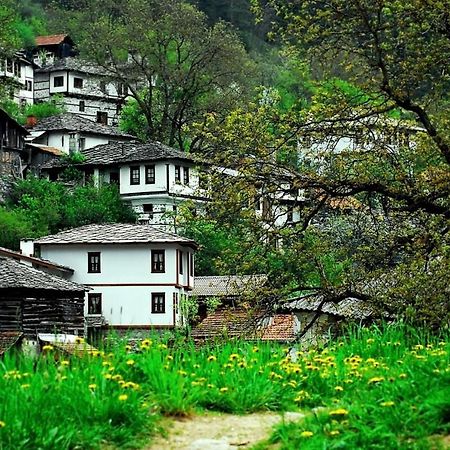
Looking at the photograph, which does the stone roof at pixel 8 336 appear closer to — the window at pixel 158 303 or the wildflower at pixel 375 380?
the window at pixel 158 303

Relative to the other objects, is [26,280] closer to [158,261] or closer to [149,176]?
[158,261]

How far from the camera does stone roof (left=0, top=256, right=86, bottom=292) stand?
36.6m

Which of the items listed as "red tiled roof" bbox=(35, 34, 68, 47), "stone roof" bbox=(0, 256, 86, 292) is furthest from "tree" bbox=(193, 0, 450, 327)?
"red tiled roof" bbox=(35, 34, 68, 47)

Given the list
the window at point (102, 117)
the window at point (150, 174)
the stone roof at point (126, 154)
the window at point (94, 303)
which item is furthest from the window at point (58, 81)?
the window at point (94, 303)

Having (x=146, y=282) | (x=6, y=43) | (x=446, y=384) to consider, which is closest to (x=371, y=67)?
(x=446, y=384)

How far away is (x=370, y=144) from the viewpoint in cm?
1822

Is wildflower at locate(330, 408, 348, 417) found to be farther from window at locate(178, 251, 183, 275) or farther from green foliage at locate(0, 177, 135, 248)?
green foliage at locate(0, 177, 135, 248)

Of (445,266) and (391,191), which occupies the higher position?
(391,191)

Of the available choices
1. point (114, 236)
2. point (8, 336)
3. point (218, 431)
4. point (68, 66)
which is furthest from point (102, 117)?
point (218, 431)

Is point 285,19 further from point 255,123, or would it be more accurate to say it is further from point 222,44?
point 222,44

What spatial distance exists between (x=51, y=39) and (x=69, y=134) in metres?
30.2

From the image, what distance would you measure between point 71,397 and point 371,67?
11.5 metres

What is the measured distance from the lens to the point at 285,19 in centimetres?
1673

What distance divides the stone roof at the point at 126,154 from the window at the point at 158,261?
10852 mm
